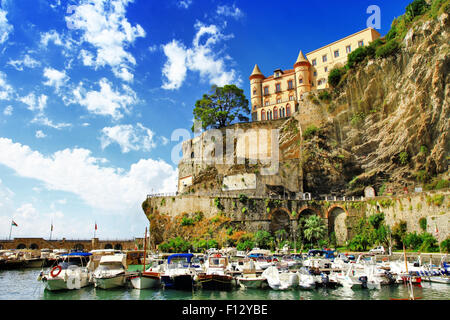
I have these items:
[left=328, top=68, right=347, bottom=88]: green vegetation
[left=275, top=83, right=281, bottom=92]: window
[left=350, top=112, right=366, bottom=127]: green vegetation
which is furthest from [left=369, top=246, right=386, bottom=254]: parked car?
[left=275, top=83, right=281, bottom=92]: window

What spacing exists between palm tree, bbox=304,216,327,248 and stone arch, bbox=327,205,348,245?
179 centimetres

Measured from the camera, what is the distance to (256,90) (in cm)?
5941

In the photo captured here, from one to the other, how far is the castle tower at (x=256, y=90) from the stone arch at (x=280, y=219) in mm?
21405

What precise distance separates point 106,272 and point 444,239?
29205 millimetres

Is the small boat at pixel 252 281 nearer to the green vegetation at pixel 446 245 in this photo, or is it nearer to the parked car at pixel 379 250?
the green vegetation at pixel 446 245

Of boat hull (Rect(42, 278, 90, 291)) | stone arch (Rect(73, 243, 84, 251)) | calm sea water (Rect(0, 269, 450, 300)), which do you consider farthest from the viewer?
stone arch (Rect(73, 243, 84, 251))

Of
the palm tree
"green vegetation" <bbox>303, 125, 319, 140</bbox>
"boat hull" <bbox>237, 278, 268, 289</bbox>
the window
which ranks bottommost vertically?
"boat hull" <bbox>237, 278, 268, 289</bbox>

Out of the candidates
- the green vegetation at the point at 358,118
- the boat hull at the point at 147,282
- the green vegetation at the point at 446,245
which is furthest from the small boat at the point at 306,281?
the green vegetation at the point at 358,118

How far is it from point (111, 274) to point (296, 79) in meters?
45.4

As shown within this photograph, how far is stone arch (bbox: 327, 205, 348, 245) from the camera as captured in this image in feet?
136

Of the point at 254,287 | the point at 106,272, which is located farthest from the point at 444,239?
the point at 106,272

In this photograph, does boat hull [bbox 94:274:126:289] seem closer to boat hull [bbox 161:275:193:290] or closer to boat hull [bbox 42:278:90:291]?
boat hull [bbox 42:278:90:291]

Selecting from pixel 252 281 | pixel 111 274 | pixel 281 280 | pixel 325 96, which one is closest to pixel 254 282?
pixel 252 281
